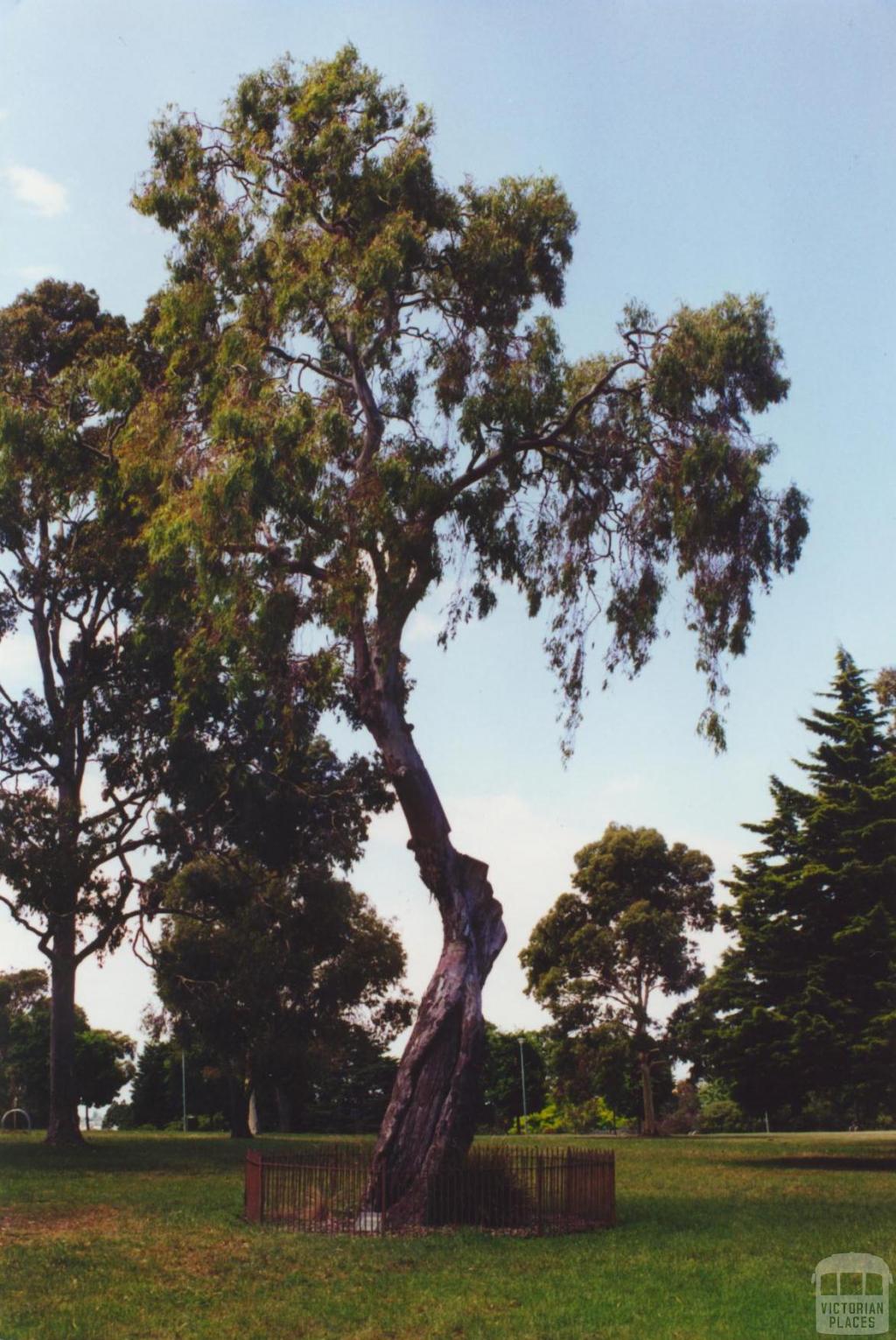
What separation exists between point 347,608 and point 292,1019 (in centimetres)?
2061

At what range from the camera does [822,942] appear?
1126 inches

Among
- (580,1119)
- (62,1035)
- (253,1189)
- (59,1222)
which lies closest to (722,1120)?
(580,1119)

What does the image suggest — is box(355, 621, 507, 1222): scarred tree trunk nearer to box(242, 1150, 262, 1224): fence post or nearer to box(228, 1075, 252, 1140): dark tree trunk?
box(242, 1150, 262, 1224): fence post

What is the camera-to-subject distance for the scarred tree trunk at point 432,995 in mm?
17938

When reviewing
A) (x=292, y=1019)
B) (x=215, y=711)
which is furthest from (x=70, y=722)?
(x=292, y=1019)

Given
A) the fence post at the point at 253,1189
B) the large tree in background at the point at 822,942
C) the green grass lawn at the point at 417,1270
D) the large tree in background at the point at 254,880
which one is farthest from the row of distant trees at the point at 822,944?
the fence post at the point at 253,1189

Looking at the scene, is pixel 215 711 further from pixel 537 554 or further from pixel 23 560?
pixel 537 554

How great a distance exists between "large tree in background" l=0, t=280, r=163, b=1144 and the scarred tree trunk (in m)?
9.91

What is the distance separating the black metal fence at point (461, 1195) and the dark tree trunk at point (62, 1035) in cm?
1387

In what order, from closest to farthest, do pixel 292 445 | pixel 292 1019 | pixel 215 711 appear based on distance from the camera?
pixel 292 445 → pixel 215 711 → pixel 292 1019

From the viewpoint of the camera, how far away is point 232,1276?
13672 millimetres

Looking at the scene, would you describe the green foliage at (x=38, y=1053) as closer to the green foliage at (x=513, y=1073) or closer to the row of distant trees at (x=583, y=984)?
the row of distant trees at (x=583, y=984)

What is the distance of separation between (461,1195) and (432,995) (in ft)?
9.32

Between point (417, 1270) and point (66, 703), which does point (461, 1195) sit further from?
point (66, 703)
